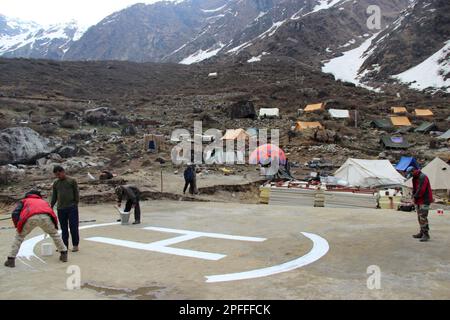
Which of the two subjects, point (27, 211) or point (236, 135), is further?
point (236, 135)

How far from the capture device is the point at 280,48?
11512cm

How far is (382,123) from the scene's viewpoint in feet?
145

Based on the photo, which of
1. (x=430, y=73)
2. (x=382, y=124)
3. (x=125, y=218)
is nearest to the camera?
(x=125, y=218)

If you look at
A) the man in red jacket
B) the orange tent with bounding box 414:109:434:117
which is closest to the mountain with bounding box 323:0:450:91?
the orange tent with bounding box 414:109:434:117

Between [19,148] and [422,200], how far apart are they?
20.8 meters

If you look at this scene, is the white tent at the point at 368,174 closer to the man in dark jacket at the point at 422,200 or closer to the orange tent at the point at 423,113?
the man in dark jacket at the point at 422,200

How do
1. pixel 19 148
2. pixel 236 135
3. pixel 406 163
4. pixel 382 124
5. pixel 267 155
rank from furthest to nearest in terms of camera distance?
pixel 382 124 < pixel 236 135 < pixel 406 163 < pixel 267 155 < pixel 19 148

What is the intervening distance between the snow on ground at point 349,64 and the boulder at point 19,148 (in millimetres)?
76811

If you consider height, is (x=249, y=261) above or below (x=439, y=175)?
below

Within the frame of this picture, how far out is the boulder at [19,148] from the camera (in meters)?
23.2

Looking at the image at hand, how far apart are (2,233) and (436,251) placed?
8.82 metres

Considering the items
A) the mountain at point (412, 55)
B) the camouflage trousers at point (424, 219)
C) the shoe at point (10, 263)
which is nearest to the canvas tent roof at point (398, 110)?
the mountain at point (412, 55)

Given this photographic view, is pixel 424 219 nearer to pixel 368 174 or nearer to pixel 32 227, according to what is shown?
pixel 32 227

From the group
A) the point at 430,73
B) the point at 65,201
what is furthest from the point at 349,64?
the point at 65,201
